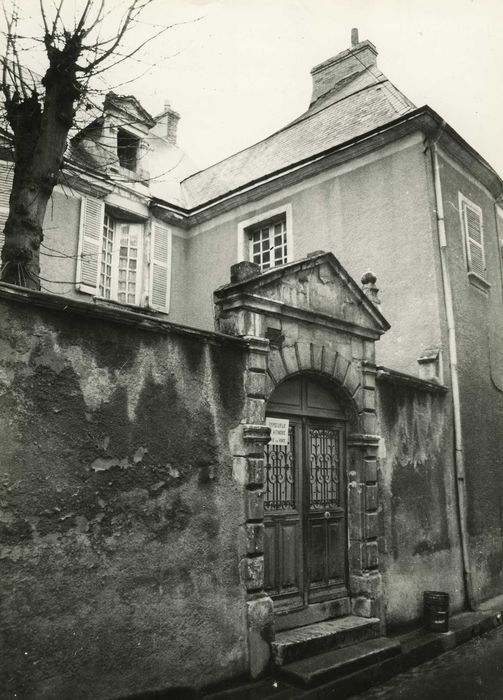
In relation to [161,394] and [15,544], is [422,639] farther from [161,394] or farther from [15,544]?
[15,544]

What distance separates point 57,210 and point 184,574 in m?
Result: 7.34

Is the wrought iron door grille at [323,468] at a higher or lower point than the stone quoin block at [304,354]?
lower

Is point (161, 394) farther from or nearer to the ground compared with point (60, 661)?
farther from the ground

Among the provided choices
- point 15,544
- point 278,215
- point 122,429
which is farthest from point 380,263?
point 15,544

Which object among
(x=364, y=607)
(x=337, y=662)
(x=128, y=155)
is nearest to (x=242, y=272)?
(x=337, y=662)

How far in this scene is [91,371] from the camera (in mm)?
4289

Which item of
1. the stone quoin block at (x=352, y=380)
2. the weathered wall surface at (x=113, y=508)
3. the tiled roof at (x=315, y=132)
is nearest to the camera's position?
the weathered wall surface at (x=113, y=508)

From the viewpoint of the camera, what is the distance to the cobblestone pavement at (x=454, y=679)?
515 centimetres

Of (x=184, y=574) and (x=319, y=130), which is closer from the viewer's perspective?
(x=184, y=574)

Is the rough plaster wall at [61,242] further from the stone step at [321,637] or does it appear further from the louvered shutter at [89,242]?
the stone step at [321,637]

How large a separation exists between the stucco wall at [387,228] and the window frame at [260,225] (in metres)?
0.09

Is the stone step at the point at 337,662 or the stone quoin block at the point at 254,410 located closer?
the stone step at the point at 337,662

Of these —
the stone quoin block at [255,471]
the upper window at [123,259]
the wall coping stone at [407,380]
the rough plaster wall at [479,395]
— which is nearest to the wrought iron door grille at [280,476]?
the stone quoin block at [255,471]

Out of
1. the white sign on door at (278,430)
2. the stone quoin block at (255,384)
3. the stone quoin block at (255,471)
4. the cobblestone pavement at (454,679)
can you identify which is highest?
the stone quoin block at (255,384)
